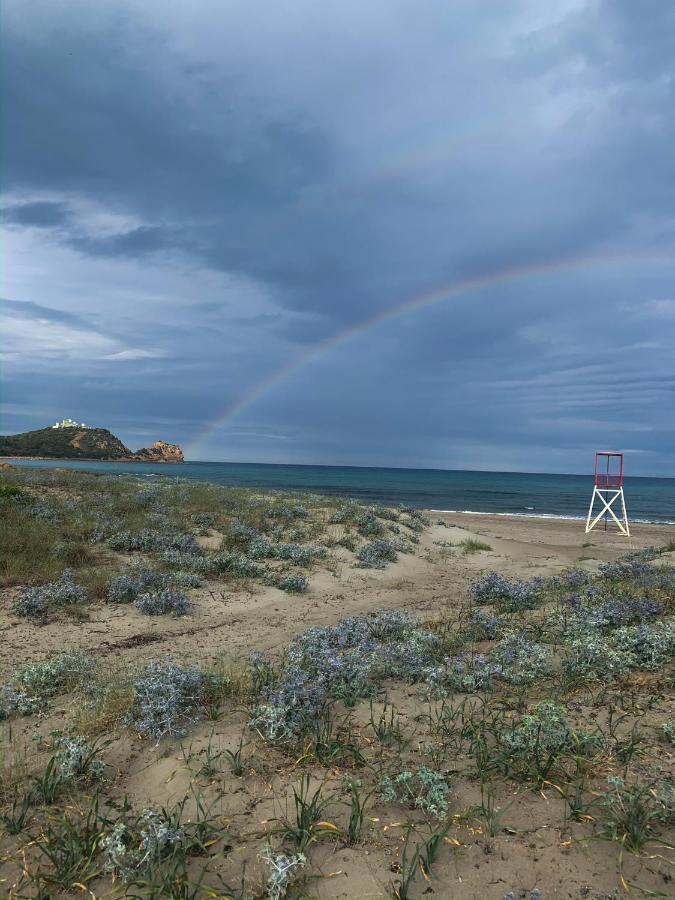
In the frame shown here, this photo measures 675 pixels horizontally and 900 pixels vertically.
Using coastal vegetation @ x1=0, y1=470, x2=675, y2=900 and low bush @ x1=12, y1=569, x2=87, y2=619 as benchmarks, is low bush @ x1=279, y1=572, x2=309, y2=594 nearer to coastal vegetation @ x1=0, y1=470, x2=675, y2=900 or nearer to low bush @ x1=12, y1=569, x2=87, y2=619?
coastal vegetation @ x1=0, y1=470, x2=675, y2=900

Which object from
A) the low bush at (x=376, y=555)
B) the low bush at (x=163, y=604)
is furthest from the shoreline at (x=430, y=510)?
the low bush at (x=163, y=604)

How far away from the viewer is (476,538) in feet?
70.9

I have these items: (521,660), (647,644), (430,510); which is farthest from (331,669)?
(430,510)

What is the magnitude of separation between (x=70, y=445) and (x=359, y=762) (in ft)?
407

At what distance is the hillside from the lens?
103250 millimetres

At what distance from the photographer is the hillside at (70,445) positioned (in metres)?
103

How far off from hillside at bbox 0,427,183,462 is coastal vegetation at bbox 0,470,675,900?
10743 cm

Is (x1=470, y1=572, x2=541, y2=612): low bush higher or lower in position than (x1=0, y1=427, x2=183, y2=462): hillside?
lower

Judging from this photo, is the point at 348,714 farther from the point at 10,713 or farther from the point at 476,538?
the point at 476,538

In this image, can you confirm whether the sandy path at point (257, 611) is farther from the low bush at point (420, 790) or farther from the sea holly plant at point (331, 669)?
the low bush at point (420, 790)

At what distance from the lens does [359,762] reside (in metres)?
4.36

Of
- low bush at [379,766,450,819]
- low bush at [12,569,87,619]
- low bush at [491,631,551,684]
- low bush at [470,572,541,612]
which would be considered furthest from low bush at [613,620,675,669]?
low bush at [12,569,87,619]

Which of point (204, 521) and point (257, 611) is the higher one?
point (204, 521)

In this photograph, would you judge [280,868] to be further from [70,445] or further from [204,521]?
[70,445]
